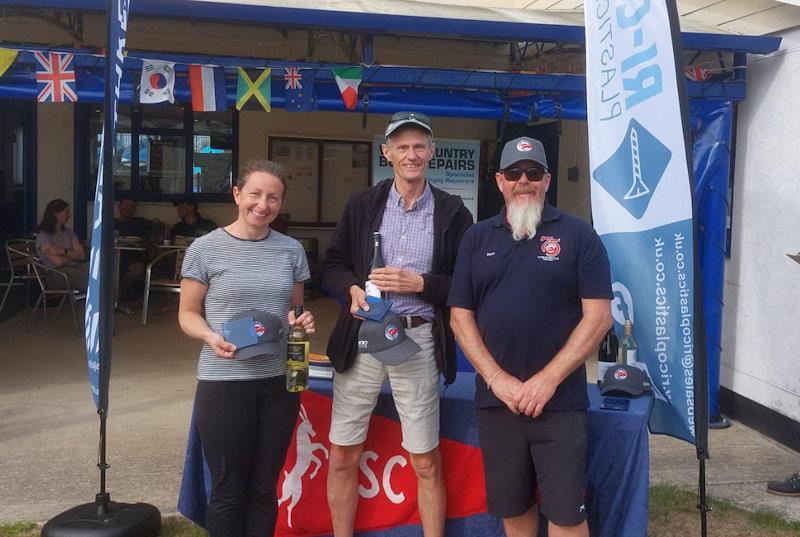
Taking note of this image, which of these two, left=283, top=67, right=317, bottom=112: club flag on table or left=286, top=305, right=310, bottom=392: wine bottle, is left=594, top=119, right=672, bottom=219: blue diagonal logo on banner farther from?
left=283, top=67, right=317, bottom=112: club flag on table

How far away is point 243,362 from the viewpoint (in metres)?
2.96

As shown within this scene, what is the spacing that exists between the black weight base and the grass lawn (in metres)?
0.16

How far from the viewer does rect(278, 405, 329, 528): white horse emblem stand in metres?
3.61

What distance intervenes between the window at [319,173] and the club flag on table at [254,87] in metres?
6.14

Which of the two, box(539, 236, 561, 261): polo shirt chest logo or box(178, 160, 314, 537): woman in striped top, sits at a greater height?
box(539, 236, 561, 261): polo shirt chest logo

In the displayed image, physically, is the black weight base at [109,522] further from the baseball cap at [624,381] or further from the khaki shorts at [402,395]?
the baseball cap at [624,381]

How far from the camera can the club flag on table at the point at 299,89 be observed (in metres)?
5.48

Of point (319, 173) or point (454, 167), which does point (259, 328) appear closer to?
point (454, 167)

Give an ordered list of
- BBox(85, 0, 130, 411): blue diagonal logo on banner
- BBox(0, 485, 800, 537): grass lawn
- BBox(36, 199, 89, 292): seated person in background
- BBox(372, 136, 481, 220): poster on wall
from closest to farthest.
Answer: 1. BBox(85, 0, 130, 411): blue diagonal logo on banner
2. BBox(0, 485, 800, 537): grass lawn
3. BBox(372, 136, 481, 220): poster on wall
4. BBox(36, 199, 89, 292): seated person in background

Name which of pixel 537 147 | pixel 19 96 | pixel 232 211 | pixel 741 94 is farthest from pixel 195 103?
pixel 232 211

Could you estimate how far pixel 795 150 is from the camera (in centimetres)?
523

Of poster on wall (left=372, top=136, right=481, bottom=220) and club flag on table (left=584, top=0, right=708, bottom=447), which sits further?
poster on wall (left=372, top=136, right=481, bottom=220)

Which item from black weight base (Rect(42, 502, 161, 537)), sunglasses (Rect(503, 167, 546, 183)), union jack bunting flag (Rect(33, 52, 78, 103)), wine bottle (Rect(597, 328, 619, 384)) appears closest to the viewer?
sunglasses (Rect(503, 167, 546, 183))


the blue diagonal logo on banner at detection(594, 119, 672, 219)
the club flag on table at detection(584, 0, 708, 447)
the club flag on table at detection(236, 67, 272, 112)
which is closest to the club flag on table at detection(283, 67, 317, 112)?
the club flag on table at detection(236, 67, 272, 112)
